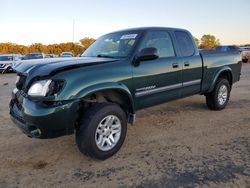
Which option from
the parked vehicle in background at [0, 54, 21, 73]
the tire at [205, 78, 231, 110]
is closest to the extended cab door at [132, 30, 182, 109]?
the tire at [205, 78, 231, 110]

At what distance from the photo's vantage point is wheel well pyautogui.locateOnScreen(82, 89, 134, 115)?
417 centimetres

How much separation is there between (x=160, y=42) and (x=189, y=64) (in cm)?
82

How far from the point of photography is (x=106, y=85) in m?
3.90

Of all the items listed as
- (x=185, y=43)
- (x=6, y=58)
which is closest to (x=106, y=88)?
(x=185, y=43)

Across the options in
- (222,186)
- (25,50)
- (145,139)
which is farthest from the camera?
(25,50)

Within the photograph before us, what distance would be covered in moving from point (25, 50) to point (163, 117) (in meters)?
48.4

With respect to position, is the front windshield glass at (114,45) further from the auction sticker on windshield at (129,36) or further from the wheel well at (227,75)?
the wheel well at (227,75)

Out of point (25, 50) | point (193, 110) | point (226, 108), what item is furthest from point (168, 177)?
point (25, 50)

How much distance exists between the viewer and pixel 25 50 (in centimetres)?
5038

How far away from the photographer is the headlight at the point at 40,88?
3.51m

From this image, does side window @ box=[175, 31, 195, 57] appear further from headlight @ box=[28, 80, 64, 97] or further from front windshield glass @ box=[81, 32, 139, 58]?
headlight @ box=[28, 80, 64, 97]

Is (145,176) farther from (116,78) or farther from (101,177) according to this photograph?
(116,78)

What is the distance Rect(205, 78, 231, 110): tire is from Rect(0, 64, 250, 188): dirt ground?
0.76m

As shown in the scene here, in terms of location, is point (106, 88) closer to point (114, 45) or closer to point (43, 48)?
point (114, 45)
